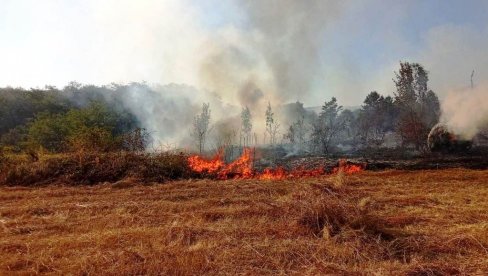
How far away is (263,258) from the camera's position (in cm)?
522

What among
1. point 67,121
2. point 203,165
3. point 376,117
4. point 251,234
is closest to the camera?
point 251,234

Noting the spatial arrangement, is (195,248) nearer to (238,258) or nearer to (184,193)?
(238,258)

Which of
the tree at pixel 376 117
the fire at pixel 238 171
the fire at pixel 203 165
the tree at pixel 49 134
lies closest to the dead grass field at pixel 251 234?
the fire at pixel 238 171

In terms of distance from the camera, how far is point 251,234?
6348 millimetres

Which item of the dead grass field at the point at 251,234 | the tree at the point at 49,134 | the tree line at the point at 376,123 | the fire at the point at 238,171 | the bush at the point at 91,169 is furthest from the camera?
the tree line at the point at 376,123

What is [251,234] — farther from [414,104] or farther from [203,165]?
[414,104]

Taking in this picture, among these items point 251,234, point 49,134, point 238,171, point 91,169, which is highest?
point 49,134

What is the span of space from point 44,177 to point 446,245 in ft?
41.0

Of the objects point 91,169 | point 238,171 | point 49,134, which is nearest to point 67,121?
point 49,134

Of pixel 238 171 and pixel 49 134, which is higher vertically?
pixel 49 134

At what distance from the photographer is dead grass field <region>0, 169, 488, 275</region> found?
5.01 m

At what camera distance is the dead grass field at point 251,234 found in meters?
5.01

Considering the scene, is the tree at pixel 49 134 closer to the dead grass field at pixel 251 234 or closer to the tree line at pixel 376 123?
the tree line at pixel 376 123

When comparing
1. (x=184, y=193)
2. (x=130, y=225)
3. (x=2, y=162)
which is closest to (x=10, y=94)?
(x=2, y=162)
